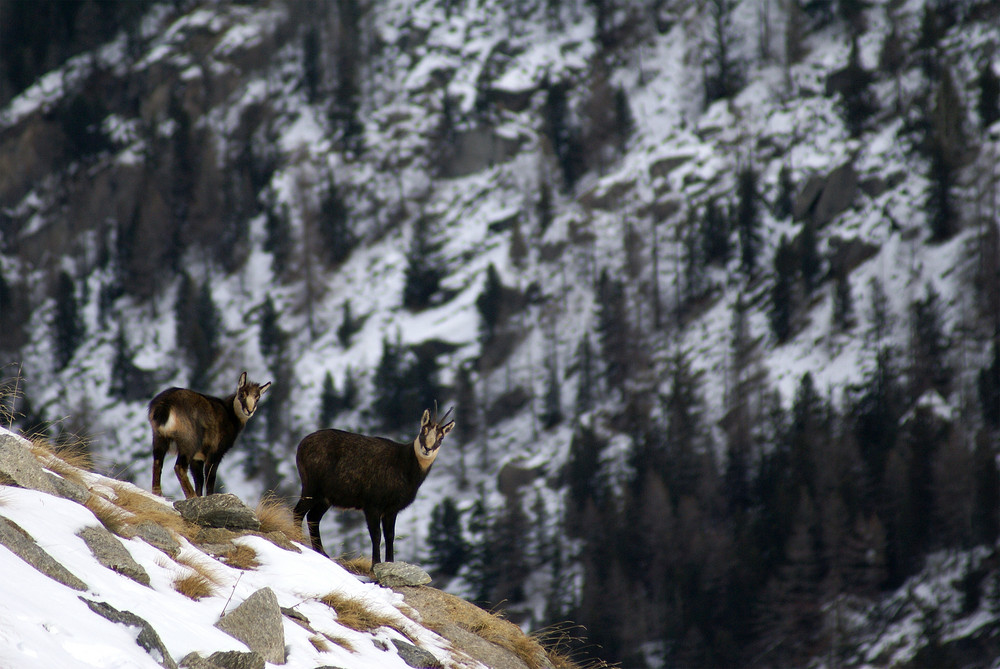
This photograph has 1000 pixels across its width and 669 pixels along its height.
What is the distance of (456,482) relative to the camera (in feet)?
401

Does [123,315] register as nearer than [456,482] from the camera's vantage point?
No

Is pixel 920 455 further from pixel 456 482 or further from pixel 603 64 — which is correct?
pixel 603 64

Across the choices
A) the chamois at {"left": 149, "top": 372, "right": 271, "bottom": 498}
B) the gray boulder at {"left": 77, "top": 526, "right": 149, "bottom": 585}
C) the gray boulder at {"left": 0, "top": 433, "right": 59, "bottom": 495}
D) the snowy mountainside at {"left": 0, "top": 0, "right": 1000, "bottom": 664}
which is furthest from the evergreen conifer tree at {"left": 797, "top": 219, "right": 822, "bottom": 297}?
the gray boulder at {"left": 77, "top": 526, "right": 149, "bottom": 585}

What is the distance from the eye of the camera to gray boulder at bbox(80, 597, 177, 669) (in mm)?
6379

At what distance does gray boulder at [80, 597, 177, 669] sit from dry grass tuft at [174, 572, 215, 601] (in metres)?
1.64

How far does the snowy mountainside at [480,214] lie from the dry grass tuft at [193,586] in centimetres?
10003

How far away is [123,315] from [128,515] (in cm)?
14922

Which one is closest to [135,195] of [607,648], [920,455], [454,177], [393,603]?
[454,177]

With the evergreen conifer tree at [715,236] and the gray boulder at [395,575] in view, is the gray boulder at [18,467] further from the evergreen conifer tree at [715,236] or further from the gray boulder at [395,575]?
the evergreen conifer tree at [715,236]

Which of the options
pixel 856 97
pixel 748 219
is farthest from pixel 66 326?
pixel 856 97

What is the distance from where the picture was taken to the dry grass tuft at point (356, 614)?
9945 millimetres

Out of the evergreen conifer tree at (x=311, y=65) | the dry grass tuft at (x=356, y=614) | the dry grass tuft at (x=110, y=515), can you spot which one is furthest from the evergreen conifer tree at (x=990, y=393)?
the evergreen conifer tree at (x=311, y=65)

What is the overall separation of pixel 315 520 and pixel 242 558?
3.36m

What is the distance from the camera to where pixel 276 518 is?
12.4m
